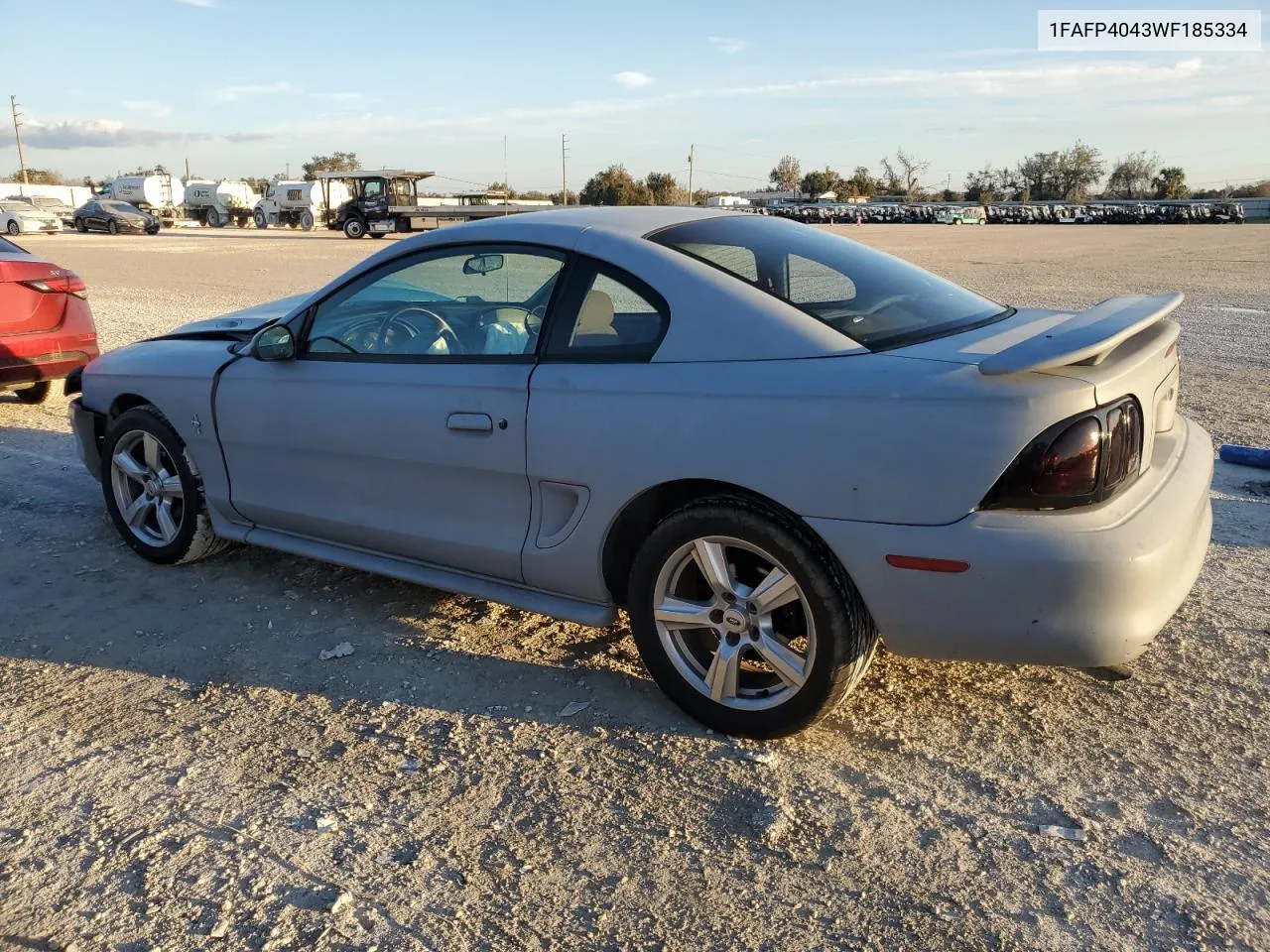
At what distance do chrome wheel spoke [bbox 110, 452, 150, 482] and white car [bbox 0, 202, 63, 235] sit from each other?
50596mm

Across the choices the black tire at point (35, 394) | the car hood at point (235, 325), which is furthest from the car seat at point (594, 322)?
the black tire at point (35, 394)

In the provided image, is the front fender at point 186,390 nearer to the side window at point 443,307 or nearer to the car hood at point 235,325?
the car hood at point 235,325

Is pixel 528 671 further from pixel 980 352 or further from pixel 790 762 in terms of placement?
pixel 980 352

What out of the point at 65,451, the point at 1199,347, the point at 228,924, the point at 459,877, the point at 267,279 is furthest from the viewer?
the point at 267,279

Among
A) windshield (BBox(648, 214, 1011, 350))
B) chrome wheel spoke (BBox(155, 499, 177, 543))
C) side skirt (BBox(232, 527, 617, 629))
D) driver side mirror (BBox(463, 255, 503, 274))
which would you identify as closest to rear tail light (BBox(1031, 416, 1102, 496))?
windshield (BBox(648, 214, 1011, 350))

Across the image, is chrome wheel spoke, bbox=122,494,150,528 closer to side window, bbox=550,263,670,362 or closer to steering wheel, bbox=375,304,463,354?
steering wheel, bbox=375,304,463,354

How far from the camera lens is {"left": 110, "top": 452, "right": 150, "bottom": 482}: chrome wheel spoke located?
4.59m

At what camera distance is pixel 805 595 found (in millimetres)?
2840

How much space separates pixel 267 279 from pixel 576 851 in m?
19.4

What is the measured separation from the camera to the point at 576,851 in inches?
101

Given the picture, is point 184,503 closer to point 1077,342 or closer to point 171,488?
point 171,488

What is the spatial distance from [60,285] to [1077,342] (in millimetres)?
7279

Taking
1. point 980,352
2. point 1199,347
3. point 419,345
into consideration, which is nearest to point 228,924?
point 419,345

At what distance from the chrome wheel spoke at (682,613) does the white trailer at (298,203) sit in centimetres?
5575
